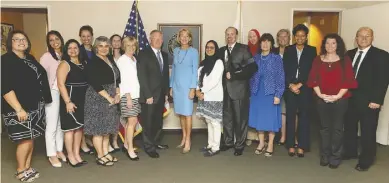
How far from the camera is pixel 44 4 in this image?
480 centimetres

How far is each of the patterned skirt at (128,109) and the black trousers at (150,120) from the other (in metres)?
0.17

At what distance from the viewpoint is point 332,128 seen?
355 centimetres

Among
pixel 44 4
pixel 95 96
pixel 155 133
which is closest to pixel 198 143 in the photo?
pixel 155 133

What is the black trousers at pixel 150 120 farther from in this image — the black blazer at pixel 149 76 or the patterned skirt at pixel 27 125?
the patterned skirt at pixel 27 125

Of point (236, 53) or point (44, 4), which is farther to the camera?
point (44, 4)

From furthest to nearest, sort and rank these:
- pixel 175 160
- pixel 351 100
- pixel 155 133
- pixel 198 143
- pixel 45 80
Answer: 1. pixel 198 143
2. pixel 155 133
3. pixel 175 160
4. pixel 351 100
5. pixel 45 80

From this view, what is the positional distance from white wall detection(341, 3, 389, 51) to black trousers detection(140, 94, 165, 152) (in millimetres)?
3092

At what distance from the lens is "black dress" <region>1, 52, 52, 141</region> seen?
9.60 ft

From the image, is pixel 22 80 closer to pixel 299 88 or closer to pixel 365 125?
pixel 299 88

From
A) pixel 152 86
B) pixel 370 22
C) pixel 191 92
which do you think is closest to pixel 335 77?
pixel 191 92

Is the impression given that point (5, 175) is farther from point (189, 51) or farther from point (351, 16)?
point (351, 16)

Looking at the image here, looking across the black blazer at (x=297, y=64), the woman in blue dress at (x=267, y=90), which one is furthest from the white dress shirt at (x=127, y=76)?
the black blazer at (x=297, y=64)

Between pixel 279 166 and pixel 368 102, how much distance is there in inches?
45.6

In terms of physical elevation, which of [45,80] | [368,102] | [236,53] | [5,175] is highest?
[236,53]
